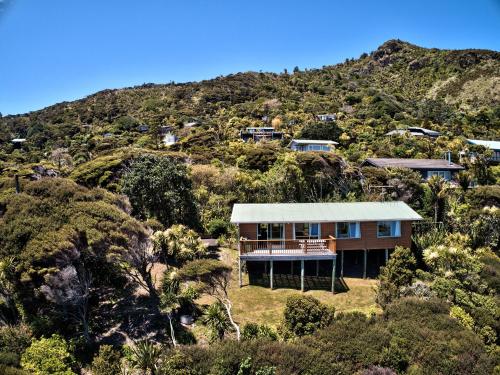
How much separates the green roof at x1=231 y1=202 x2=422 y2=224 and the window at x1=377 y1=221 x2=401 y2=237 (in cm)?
56

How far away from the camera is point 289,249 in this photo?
21.9 meters

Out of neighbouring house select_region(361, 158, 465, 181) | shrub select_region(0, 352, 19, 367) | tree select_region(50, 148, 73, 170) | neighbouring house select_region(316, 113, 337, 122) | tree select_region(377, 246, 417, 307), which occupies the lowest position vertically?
shrub select_region(0, 352, 19, 367)

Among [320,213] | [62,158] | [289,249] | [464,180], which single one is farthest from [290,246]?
[62,158]

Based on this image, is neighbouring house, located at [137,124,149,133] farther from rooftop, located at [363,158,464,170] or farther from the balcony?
the balcony

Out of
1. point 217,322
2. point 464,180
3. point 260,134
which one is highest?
point 260,134

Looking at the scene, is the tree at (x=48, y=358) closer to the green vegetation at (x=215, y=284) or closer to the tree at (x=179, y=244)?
the green vegetation at (x=215, y=284)

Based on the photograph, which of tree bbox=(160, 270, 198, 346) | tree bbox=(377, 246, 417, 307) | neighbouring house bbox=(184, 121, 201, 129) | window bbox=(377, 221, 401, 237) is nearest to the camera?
tree bbox=(160, 270, 198, 346)

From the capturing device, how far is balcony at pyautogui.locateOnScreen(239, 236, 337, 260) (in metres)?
21.2

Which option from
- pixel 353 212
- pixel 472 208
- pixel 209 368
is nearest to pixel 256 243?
pixel 353 212

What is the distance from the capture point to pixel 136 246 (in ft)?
55.1

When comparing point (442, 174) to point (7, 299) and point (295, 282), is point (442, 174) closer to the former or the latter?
point (295, 282)

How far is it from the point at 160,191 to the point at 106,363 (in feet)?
48.0

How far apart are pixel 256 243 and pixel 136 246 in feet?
25.3

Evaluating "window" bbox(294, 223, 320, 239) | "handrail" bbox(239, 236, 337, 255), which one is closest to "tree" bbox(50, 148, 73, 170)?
"handrail" bbox(239, 236, 337, 255)
